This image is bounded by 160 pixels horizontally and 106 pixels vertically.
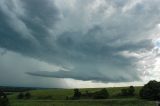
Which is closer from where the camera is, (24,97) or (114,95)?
(114,95)

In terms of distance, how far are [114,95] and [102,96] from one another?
701 cm

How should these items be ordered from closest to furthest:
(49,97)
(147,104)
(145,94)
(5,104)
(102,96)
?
(5,104) → (147,104) → (145,94) → (102,96) → (49,97)

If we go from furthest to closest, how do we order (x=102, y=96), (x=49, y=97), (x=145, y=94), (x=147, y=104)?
(x=49, y=97) → (x=102, y=96) → (x=145, y=94) → (x=147, y=104)

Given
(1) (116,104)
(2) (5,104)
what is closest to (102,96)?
(1) (116,104)

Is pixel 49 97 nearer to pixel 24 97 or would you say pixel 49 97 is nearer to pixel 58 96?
pixel 58 96

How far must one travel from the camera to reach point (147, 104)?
322 ft

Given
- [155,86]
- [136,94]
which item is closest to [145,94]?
[155,86]

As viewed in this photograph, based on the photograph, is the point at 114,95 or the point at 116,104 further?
the point at 114,95

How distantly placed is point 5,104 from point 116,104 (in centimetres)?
3632

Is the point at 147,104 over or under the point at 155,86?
under

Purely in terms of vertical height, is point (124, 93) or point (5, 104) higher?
point (124, 93)

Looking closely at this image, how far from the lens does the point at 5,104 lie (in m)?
83.1

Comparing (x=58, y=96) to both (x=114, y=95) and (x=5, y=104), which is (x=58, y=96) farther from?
(x=5, y=104)

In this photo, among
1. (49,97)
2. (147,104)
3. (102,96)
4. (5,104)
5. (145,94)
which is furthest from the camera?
(49,97)
